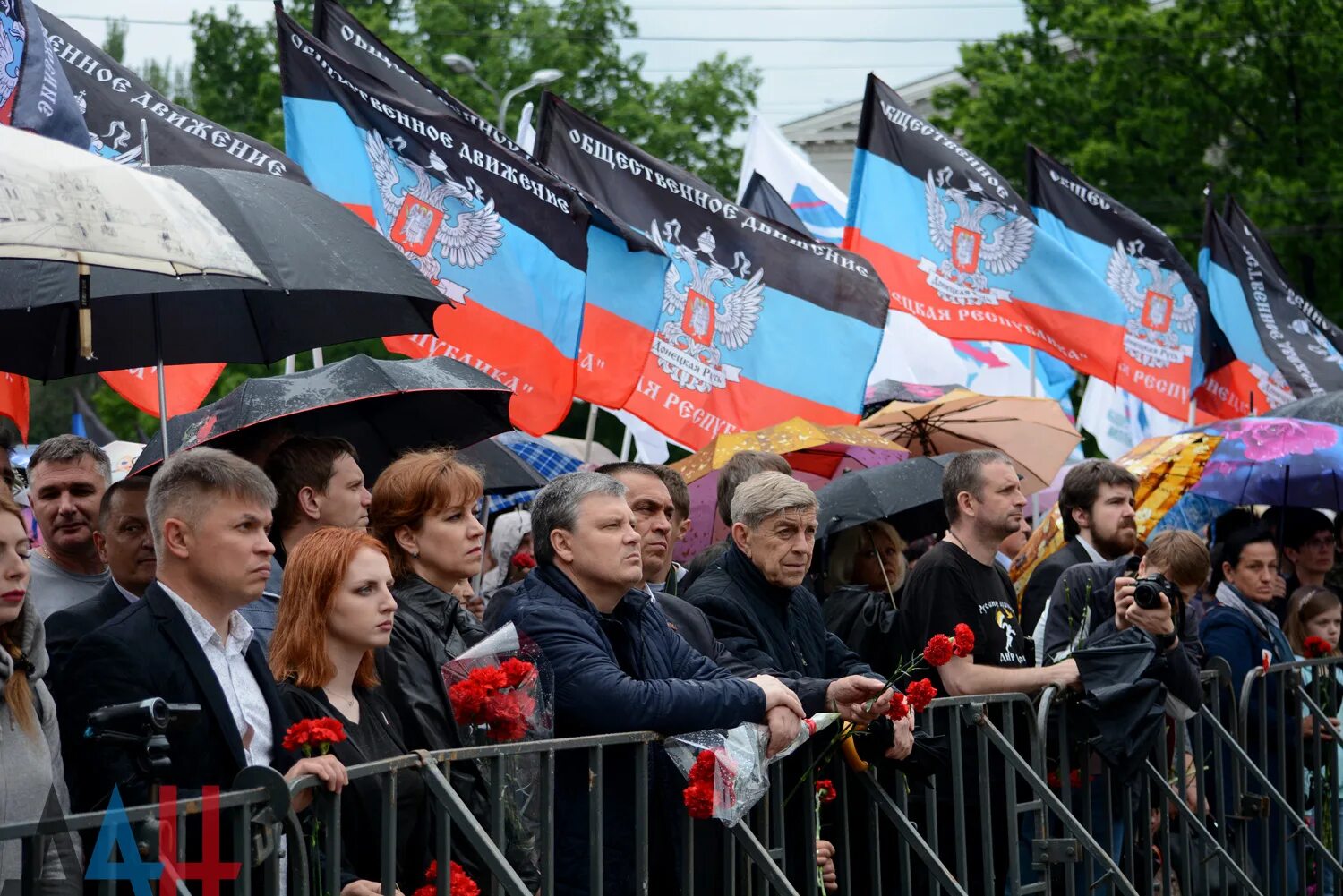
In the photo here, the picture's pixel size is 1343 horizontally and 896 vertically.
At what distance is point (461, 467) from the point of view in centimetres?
529

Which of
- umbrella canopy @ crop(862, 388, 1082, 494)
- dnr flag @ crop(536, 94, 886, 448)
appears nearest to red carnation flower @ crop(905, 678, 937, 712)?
dnr flag @ crop(536, 94, 886, 448)

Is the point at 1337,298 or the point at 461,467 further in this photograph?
the point at 1337,298

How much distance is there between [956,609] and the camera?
6.41 meters

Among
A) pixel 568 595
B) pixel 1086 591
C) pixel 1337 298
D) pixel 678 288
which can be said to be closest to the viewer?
pixel 568 595

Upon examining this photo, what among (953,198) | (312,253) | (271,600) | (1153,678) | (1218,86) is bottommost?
(1153,678)

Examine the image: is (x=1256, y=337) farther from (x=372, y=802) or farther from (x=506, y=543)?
(x=372, y=802)

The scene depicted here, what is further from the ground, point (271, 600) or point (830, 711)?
point (271, 600)

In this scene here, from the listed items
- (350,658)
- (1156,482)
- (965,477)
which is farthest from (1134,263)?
(350,658)

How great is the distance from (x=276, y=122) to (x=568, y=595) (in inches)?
1288

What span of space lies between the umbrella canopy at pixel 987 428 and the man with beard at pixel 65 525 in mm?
5420

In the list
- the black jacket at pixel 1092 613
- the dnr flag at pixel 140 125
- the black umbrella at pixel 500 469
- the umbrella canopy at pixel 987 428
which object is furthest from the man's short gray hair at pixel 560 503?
the umbrella canopy at pixel 987 428

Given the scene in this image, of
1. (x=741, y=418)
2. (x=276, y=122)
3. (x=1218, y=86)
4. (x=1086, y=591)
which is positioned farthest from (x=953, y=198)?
(x=276, y=122)

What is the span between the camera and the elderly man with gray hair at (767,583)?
573cm

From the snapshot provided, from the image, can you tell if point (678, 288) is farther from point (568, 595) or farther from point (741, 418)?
point (568, 595)
